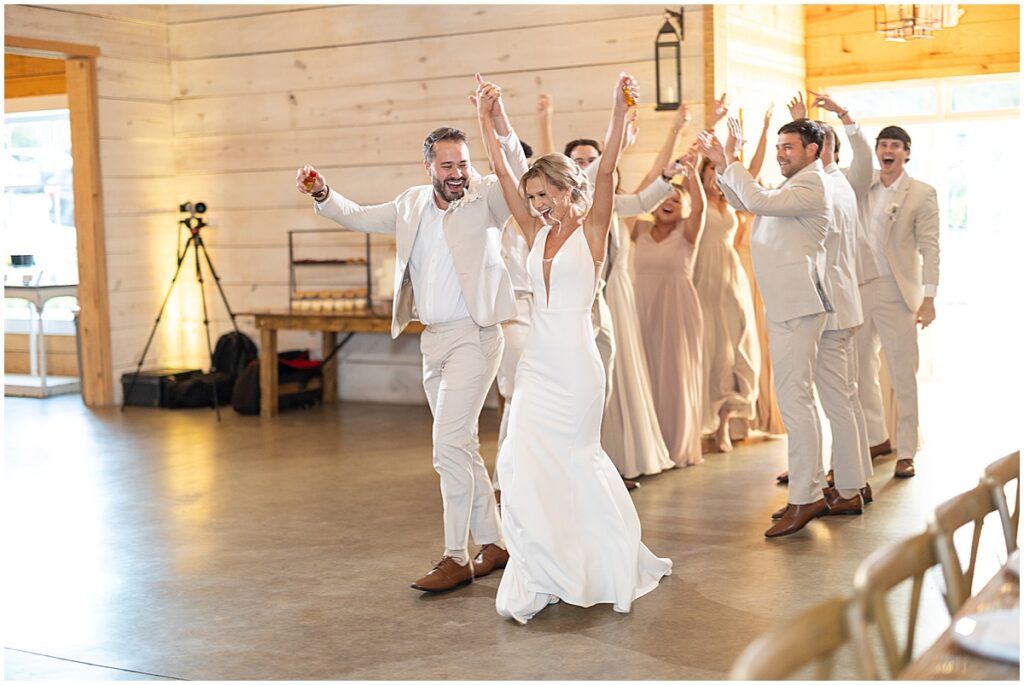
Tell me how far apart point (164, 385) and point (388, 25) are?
3.11 meters

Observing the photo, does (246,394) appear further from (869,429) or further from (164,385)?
(869,429)

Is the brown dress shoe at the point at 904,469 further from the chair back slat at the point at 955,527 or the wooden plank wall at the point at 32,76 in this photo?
the wooden plank wall at the point at 32,76

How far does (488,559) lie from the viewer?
15.1ft

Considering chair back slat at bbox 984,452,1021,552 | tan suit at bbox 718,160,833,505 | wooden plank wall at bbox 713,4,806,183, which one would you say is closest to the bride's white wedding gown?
tan suit at bbox 718,160,833,505

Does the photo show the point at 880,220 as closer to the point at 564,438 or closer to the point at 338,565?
the point at 564,438

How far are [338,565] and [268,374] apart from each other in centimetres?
398

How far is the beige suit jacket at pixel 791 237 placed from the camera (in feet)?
16.1

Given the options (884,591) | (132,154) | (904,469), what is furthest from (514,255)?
(132,154)

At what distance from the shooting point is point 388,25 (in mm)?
8820

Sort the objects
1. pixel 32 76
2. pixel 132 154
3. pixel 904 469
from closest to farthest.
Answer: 1. pixel 904 469
2. pixel 132 154
3. pixel 32 76

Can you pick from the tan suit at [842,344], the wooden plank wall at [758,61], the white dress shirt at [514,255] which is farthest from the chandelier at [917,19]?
the white dress shirt at [514,255]

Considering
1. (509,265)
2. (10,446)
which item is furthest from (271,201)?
(509,265)

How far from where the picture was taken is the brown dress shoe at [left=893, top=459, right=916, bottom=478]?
609 cm

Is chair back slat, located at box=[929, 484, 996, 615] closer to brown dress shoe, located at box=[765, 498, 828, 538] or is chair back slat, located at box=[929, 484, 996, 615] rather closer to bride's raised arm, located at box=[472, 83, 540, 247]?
bride's raised arm, located at box=[472, 83, 540, 247]
